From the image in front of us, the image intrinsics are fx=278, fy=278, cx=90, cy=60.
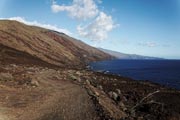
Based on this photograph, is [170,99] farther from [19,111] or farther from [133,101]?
[19,111]

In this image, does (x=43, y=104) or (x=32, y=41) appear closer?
(x=43, y=104)

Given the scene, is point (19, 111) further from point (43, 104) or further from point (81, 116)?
point (81, 116)

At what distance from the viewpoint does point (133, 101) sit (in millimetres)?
42312

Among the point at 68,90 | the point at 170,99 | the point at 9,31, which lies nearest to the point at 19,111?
the point at 68,90

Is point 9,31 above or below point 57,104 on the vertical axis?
above

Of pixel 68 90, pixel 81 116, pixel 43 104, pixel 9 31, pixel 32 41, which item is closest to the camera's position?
pixel 81 116

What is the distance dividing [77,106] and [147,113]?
1104cm

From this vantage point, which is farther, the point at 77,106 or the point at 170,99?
the point at 170,99

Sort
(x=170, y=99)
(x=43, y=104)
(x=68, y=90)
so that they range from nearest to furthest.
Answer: (x=43, y=104) < (x=68, y=90) < (x=170, y=99)

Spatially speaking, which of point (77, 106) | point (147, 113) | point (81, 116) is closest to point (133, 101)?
point (147, 113)

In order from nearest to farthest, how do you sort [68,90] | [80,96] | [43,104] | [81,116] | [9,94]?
[81,116], [43,104], [9,94], [80,96], [68,90]

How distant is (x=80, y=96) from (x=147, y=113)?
8.82 meters

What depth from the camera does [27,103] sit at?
91.3 feet

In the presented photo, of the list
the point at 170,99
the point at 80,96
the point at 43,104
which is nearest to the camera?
the point at 43,104
